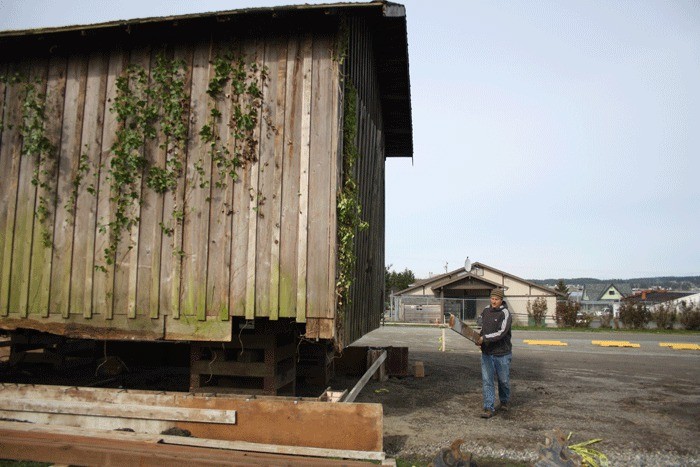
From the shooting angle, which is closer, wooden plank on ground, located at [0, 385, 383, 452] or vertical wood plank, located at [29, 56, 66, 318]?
wooden plank on ground, located at [0, 385, 383, 452]

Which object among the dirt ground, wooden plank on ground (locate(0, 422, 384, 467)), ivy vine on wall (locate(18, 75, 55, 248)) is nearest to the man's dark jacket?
the dirt ground

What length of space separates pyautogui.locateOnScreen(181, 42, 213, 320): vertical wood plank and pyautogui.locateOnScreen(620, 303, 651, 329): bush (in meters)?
33.5

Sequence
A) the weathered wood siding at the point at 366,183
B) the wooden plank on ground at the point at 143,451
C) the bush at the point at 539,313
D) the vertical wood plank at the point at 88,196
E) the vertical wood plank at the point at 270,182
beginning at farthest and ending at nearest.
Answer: the bush at the point at 539,313
the weathered wood siding at the point at 366,183
the vertical wood plank at the point at 88,196
the vertical wood plank at the point at 270,182
the wooden plank on ground at the point at 143,451

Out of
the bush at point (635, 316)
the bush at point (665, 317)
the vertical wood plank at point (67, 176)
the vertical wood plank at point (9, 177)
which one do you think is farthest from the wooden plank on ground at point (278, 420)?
the bush at point (665, 317)

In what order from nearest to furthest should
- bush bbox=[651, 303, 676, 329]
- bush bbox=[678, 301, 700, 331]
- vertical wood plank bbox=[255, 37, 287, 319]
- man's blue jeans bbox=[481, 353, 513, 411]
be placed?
vertical wood plank bbox=[255, 37, 287, 319] < man's blue jeans bbox=[481, 353, 513, 411] < bush bbox=[678, 301, 700, 331] < bush bbox=[651, 303, 676, 329]

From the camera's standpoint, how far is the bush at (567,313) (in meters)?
34.8

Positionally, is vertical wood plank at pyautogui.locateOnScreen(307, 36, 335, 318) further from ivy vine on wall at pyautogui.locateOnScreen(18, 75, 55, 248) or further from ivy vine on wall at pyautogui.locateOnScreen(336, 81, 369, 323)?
ivy vine on wall at pyautogui.locateOnScreen(18, 75, 55, 248)

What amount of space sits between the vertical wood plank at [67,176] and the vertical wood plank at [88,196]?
0.07m

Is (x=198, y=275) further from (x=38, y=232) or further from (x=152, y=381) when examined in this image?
(x=152, y=381)

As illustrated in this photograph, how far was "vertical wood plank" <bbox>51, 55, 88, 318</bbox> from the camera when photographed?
7.48m

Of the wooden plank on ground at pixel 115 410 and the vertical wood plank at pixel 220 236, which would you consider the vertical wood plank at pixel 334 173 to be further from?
the wooden plank on ground at pixel 115 410

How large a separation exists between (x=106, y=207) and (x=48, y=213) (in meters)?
0.96

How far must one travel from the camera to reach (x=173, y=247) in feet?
23.5

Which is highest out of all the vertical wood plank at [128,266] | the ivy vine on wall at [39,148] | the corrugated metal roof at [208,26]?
the corrugated metal roof at [208,26]
